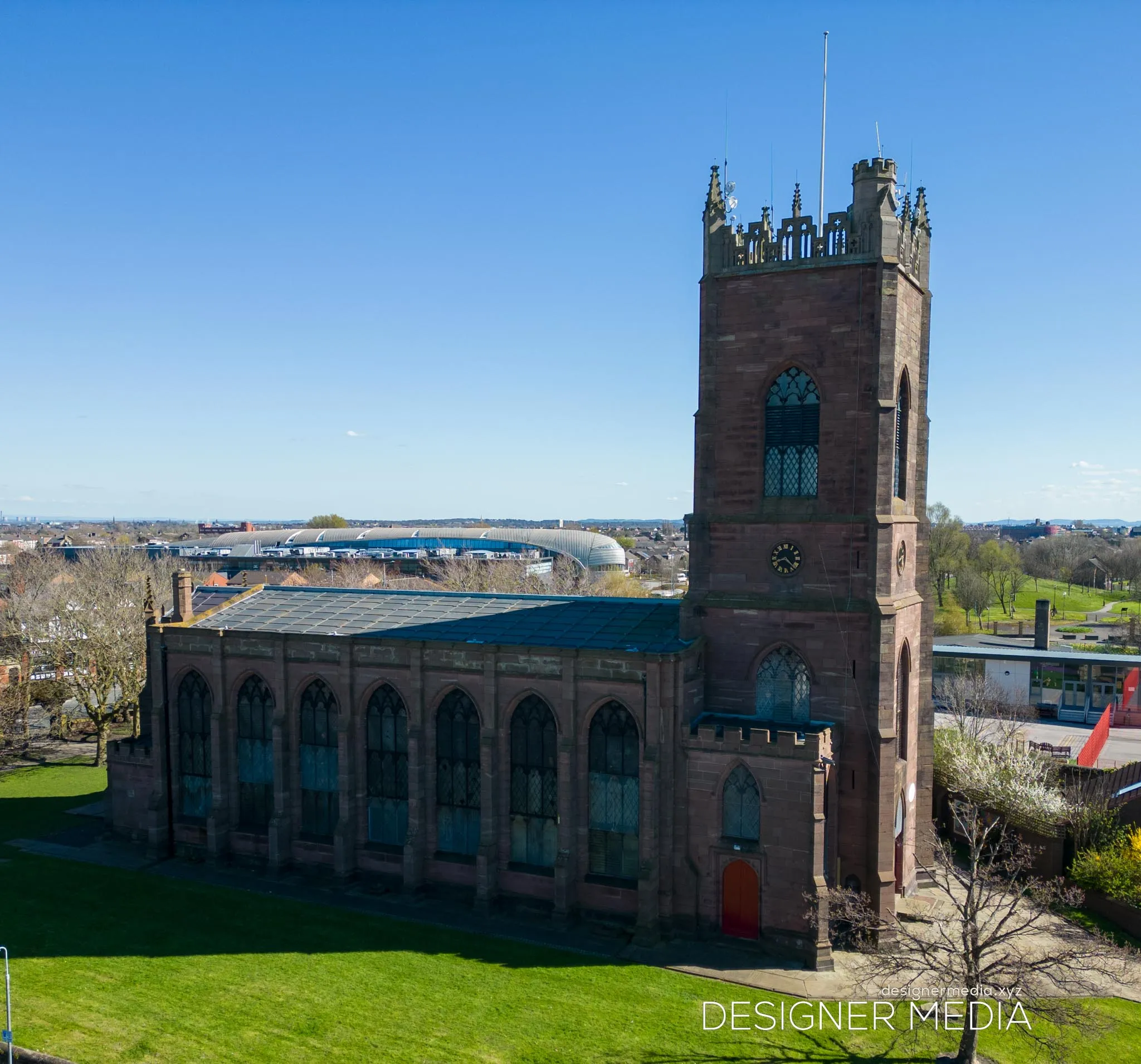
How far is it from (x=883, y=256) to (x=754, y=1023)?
79.3ft

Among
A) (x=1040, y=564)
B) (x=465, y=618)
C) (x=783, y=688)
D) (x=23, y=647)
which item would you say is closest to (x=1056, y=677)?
(x=783, y=688)

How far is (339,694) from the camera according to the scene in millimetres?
34625

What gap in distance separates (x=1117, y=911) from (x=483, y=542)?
479 feet

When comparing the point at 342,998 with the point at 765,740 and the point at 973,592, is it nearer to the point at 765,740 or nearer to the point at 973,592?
the point at 765,740

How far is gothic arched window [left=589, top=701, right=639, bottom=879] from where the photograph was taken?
30.8 metres

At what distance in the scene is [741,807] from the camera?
2938 centimetres

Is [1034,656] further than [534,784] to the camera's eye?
Yes

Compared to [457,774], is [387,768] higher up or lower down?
lower down

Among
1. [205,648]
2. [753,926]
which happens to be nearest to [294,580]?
[205,648]

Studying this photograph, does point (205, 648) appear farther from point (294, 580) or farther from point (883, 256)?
point (294, 580)

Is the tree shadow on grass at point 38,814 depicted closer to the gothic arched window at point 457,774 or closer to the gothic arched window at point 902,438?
the gothic arched window at point 457,774

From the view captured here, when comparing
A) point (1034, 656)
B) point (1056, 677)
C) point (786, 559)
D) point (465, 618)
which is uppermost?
point (786, 559)

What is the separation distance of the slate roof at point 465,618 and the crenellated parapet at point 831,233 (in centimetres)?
1336

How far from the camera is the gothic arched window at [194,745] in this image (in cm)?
3812
